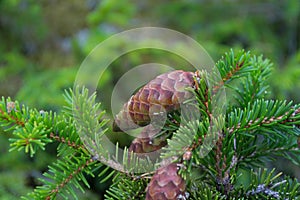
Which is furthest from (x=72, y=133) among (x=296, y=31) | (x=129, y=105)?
(x=296, y=31)

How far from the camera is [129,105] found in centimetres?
59

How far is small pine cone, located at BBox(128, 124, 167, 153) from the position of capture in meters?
0.59

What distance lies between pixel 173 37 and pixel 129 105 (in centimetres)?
203

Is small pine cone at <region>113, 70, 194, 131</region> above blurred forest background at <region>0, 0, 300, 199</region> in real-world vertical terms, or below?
below

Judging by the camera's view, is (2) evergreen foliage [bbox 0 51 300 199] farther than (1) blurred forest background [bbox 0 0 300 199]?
No

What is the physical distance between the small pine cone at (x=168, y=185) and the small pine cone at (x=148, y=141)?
0.26 feet

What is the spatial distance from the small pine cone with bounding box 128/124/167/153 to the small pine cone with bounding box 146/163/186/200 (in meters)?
0.08

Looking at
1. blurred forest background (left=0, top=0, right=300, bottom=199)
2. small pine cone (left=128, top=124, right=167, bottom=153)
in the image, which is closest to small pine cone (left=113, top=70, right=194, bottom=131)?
small pine cone (left=128, top=124, right=167, bottom=153)

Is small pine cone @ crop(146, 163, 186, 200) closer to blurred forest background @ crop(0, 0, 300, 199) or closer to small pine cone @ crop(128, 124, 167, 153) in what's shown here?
small pine cone @ crop(128, 124, 167, 153)

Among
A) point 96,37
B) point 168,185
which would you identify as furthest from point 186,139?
point 96,37

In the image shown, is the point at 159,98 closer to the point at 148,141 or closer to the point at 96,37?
the point at 148,141

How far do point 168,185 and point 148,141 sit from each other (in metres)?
0.10

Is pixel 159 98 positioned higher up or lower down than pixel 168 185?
higher up

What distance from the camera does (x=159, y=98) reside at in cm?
56
